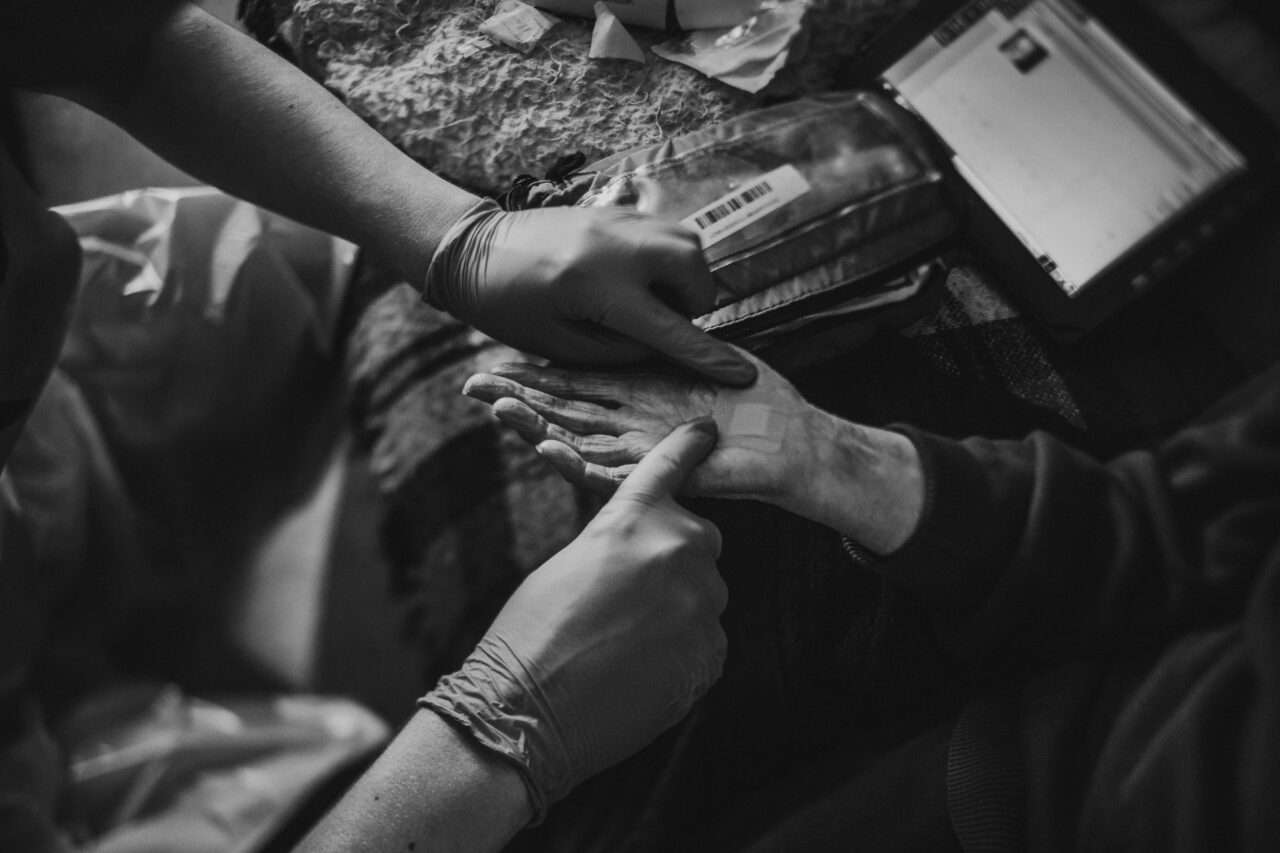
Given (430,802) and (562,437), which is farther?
(562,437)

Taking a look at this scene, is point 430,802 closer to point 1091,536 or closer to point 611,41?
point 1091,536

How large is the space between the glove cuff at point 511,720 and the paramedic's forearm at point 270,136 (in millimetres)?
510

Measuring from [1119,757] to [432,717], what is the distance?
0.60 m

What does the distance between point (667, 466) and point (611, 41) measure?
0.80 m

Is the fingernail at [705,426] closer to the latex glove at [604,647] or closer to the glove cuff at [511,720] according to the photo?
the latex glove at [604,647]

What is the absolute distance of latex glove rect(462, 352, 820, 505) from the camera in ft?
2.56

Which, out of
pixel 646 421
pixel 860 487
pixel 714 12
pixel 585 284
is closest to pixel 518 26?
pixel 714 12

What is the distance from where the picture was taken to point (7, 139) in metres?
1.34

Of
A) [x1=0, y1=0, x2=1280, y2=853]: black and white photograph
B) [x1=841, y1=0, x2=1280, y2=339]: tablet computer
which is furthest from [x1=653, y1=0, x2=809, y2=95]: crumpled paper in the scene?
[x1=841, y1=0, x2=1280, y2=339]: tablet computer

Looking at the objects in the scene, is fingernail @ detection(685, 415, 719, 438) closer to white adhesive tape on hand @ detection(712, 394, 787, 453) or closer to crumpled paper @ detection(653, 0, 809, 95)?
white adhesive tape on hand @ detection(712, 394, 787, 453)

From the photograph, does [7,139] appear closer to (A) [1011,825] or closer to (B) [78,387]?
(B) [78,387]

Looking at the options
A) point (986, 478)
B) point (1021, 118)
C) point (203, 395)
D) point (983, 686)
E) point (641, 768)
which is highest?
point (1021, 118)

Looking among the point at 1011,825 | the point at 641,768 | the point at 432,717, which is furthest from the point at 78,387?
the point at 1011,825

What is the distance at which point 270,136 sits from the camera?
0.90 meters
